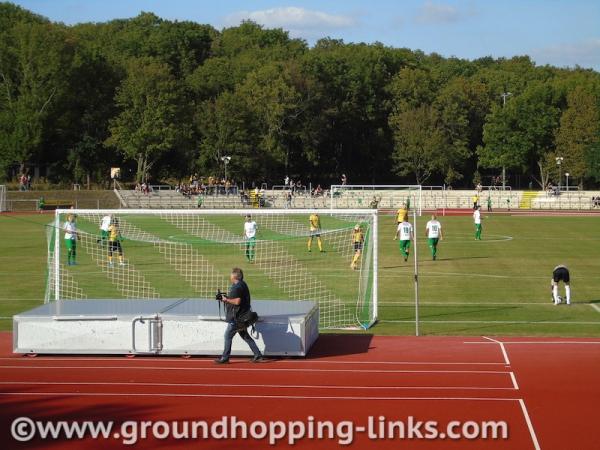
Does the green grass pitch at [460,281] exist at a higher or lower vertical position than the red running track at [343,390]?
higher

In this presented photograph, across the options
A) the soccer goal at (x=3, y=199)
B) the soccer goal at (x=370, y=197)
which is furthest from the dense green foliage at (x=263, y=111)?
the soccer goal at (x=370, y=197)

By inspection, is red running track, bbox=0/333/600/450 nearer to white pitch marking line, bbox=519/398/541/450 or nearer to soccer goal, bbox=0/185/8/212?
white pitch marking line, bbox=519/398/541/450

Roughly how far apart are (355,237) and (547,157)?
7464 centimetres

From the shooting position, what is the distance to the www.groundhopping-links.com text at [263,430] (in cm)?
1183

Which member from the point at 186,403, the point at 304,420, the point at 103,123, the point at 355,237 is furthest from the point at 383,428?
the point at 103,123

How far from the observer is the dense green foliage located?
87.3m

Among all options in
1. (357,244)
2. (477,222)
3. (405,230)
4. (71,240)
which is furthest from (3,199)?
(405,230)

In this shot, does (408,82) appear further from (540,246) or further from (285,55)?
(540,246)

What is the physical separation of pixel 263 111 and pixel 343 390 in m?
82.8

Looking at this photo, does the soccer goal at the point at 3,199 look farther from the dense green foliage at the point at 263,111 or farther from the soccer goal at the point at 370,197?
the soccer goal at the point at 370,197

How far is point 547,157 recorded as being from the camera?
328 ft

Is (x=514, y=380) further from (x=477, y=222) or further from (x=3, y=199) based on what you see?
(x=3, y=199)

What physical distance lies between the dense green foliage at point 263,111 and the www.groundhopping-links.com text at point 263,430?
74914 millimetres

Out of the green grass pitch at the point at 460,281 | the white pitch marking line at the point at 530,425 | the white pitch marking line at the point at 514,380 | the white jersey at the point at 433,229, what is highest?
the white jersey at the point at 433,229
